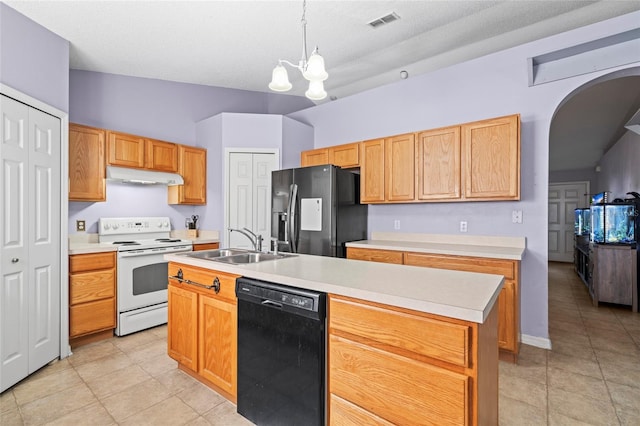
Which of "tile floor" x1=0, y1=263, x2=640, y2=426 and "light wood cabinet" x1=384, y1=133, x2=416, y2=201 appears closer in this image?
"tile floor" x1=0, y1=263, x2=640, y2=426

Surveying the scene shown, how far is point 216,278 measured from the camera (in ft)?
6.40

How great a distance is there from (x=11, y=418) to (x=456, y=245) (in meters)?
3.64

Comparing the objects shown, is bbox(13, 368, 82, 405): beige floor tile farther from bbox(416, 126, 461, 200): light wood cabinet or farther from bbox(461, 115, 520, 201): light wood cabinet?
bbox(461, 115, 520, 201): light wood cabinet

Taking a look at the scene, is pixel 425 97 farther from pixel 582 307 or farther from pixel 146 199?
pixel 146 199

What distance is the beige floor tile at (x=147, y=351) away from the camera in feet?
8.75

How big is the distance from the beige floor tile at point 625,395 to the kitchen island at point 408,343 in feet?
4.06

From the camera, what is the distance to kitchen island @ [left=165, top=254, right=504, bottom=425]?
1.07 metres

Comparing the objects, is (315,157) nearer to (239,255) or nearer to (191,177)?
(191,177)

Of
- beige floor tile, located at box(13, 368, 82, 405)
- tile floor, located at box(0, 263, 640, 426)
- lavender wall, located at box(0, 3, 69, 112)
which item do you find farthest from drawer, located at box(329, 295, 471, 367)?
lavender wall, located at box(0, 3, 69, 112)

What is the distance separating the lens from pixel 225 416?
1.89m

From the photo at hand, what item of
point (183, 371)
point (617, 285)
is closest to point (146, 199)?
point (183, 371)

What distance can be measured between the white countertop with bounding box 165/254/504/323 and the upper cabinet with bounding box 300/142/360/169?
2.12 meters

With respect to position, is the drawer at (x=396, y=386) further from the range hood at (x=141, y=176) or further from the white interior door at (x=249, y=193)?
the range hood at (x=141, y=176)

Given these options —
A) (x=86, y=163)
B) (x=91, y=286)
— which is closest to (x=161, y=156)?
(x=86, y=163)
